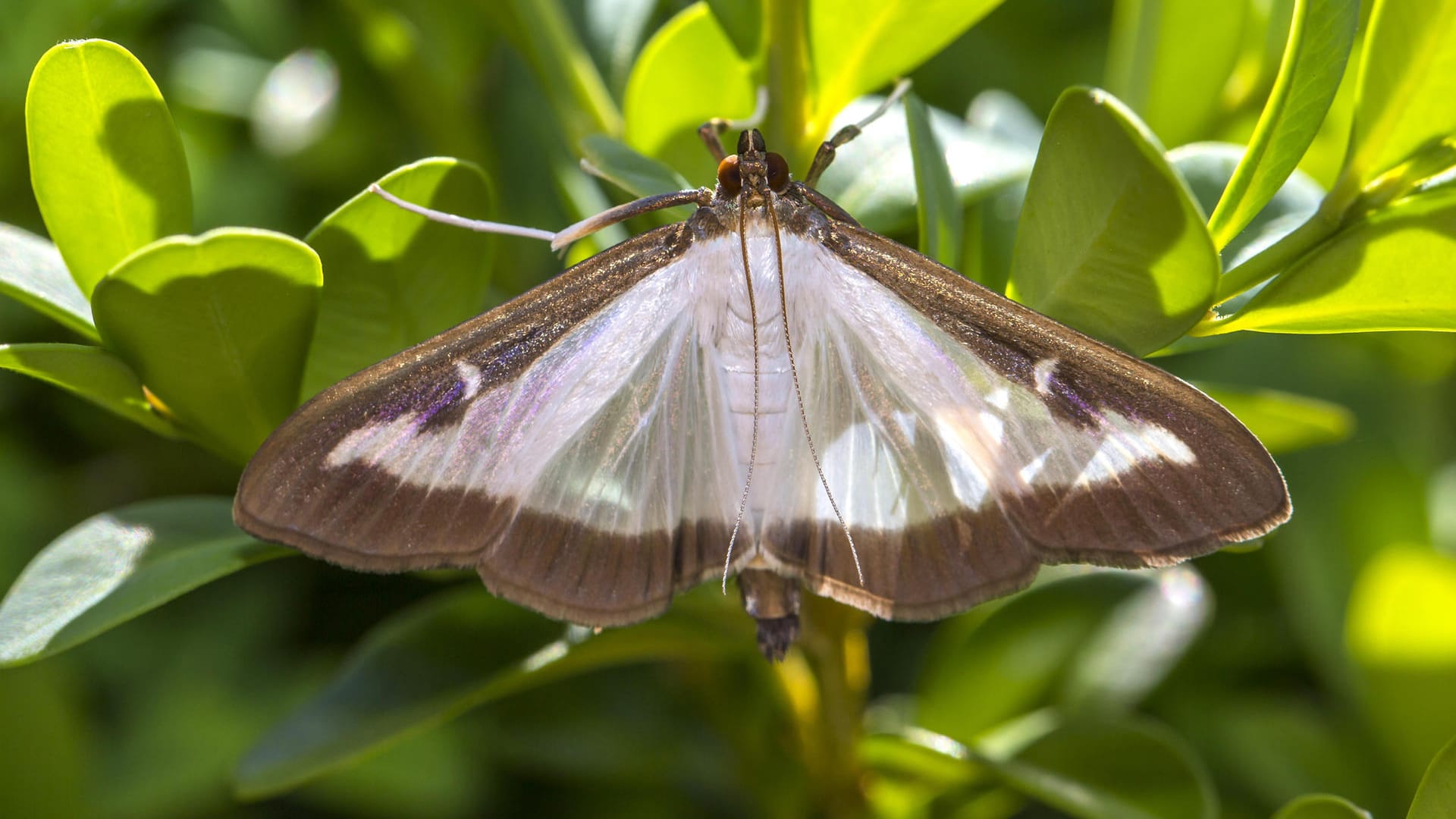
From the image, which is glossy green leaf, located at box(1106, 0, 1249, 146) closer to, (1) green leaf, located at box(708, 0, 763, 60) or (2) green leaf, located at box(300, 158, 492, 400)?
(1) green leaf, located at box(708, 0, 763, 60)

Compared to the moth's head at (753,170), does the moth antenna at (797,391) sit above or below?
below

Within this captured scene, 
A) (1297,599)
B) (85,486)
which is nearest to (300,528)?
(85,486)

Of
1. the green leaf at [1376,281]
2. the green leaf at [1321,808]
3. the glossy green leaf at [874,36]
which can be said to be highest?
the glossy green leaf at [874,36]

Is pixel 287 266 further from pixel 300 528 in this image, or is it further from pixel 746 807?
pixel 746 807

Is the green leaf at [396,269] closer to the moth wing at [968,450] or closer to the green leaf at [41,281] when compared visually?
the green leaf at [41,281]

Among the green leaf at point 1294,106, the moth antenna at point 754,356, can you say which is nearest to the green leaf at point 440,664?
the moth antenna at point 754,356
